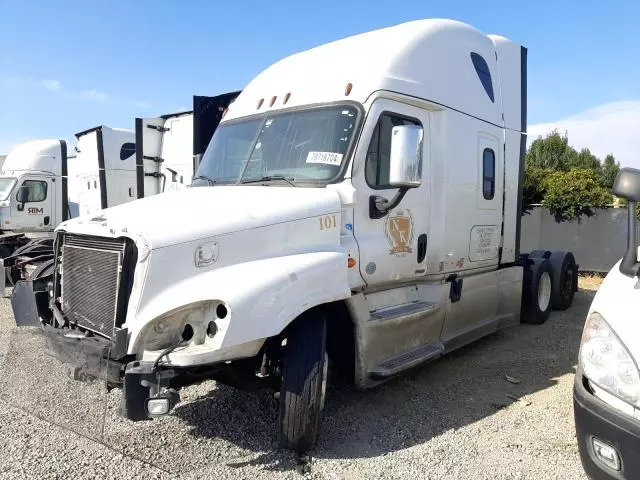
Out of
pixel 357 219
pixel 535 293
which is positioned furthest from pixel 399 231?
pixel 535 293

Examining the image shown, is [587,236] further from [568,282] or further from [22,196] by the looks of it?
[22,196]

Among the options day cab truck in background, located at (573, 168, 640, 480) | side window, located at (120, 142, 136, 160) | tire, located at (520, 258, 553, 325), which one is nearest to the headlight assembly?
day cab truck in background, located at (573, 168, 640, 480)

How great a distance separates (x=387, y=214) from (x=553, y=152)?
31.9 metres

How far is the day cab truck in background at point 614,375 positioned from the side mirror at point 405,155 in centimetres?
177

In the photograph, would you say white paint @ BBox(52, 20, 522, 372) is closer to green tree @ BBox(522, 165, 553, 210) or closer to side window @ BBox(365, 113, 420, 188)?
side window @ BBox(365, 113, 420, 188)

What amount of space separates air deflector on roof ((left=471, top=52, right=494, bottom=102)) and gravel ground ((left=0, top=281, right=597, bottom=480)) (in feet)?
11.4

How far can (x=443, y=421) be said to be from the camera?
180 inches

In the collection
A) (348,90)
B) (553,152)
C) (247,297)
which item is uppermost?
(553,152)

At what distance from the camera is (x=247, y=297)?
343cm

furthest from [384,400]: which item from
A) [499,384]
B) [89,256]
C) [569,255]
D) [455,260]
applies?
[569,255]

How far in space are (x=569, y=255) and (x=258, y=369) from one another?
7440mm

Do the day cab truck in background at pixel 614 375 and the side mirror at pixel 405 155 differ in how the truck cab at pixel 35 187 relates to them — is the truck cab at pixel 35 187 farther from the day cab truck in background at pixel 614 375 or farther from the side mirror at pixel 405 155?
the day cab truck in background at pixel 614 375

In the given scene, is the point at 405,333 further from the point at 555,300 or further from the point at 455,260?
the point at 555,300

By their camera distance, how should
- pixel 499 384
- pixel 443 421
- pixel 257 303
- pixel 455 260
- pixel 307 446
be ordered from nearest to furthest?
1. pixel 257 303
2. pixel 307 446
3. pixel 443 421
4. pixel 499 384
5. pixel 455 260
